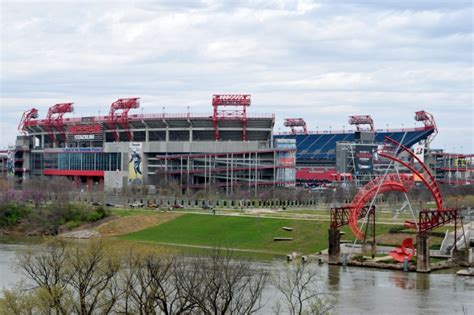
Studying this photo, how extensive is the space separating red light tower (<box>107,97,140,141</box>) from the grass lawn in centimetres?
6430

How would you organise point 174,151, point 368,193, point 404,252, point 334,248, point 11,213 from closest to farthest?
point 404,252, point 334,248, point 368,193, point 11,213, point 174,151

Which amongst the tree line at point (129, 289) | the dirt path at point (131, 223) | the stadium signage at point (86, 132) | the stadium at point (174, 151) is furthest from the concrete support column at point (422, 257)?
the stadium signage at point (86, 132)

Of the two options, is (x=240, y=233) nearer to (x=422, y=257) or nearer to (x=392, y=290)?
(x=422, y=257)

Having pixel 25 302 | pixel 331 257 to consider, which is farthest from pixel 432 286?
pixel 25 302

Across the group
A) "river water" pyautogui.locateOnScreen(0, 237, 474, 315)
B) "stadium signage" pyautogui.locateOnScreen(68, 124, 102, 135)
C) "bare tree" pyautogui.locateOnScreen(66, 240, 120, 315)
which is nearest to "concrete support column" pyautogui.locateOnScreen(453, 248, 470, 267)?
"river water" pyautogui.locateOnScreen(0, 237, 474, 315)

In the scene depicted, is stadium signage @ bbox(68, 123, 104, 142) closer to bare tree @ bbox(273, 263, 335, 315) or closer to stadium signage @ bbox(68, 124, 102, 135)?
stadium signage @ bbox(68, 124, 102, 135)

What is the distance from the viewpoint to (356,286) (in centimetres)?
6341

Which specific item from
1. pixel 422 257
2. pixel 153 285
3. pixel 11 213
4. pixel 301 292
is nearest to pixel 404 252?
pixel 422 257

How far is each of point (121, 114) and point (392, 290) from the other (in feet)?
395

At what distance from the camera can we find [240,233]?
97.2m

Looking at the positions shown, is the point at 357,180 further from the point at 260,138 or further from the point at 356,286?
the point at 356,286

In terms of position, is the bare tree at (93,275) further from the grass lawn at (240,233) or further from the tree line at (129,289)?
the grass lawn at (240,233)

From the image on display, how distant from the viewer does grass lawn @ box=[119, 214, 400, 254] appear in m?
89.3

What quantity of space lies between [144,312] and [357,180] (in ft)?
477
